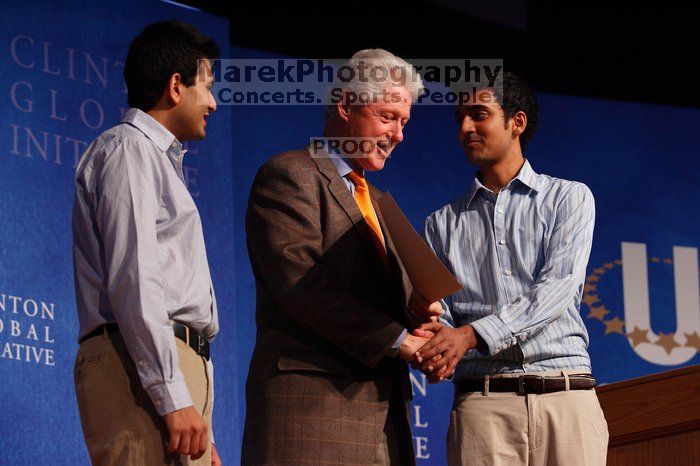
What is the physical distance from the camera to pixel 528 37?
5.25 metres

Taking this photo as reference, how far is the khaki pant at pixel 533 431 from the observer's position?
8.68 ft

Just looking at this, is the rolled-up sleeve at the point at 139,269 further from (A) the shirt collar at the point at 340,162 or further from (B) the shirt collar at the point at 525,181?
(B) the shirt collar at the point at 525,181

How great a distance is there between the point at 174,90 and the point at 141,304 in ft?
1.92

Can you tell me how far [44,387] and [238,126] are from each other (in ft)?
4.81

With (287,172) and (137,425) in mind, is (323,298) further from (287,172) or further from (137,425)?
(137,425)

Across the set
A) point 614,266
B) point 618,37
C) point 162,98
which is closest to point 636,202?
point 614,266

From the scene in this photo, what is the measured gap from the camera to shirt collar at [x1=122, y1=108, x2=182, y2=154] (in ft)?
7.32

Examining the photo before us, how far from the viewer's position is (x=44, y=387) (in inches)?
143

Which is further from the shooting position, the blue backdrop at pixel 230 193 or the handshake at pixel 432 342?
the blue backdrop at pixel 230 193

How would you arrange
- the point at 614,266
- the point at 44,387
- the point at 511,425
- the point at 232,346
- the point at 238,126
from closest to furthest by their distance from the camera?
the point at 511,425 → the point at 44,387 → the point at 232,346 → the point at 238,126 → the point at 614,266

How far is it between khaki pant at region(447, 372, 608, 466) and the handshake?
0.68 ft

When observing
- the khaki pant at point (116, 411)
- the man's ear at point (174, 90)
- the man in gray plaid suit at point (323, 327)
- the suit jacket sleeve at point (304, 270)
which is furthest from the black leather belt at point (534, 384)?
the man's ear at point (174, 90)

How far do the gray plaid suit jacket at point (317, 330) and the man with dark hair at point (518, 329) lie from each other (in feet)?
0.51

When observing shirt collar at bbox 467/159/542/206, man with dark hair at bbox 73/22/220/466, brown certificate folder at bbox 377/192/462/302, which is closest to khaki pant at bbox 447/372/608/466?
brown certificate folder at bbox 377/192/462/302
